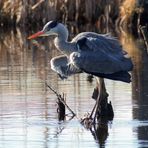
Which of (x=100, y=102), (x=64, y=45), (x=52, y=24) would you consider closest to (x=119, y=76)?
Answer: (x=100, y=102)

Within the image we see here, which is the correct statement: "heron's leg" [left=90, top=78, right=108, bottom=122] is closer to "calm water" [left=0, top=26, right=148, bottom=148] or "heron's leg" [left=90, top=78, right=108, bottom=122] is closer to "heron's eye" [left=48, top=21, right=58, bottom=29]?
"calm water" [left=0, top=26, right=148, bottom=148]

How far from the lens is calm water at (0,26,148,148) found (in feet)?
34.0

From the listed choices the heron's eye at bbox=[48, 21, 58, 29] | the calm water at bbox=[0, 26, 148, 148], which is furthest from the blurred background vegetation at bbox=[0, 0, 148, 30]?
the heron's eye at bbox=[48, 21, 58, 29]

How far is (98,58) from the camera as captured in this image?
11984 mm

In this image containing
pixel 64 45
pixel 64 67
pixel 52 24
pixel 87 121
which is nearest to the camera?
pixel 87 121

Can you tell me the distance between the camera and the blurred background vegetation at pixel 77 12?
32250mm

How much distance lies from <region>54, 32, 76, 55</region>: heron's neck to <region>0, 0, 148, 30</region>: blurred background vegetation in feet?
63.1

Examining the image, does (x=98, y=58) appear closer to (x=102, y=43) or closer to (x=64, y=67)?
(x=102, y=43)

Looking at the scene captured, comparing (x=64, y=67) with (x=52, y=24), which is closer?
(x=64, y=67)

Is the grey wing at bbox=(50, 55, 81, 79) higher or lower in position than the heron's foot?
higher

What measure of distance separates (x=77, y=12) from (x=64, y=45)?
2151cm

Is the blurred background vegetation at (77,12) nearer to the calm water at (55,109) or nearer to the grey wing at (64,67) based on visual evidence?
the calm water at (55,109)

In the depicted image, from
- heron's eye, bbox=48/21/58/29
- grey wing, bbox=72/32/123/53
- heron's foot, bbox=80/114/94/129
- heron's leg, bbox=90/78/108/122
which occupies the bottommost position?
heron's foot, bbox=80/114/94/129

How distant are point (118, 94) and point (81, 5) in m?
20.1
